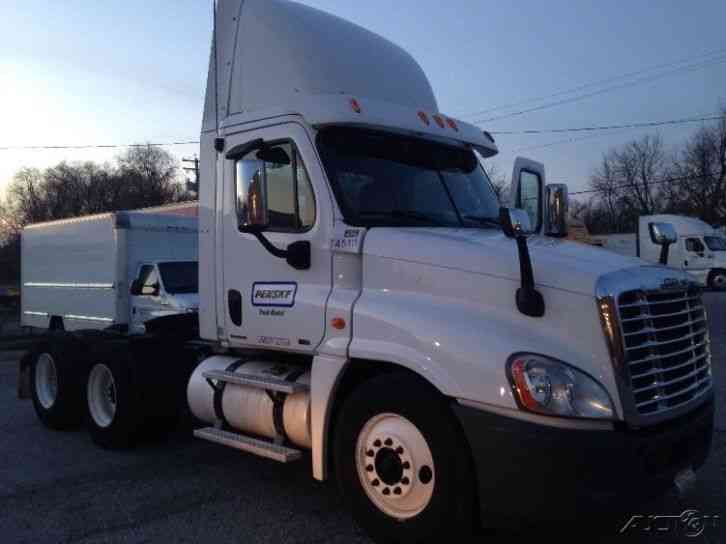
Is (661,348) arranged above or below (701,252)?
below

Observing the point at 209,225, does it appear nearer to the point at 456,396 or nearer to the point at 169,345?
the point at 169,345

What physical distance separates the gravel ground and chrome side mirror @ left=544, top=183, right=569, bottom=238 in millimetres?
2229

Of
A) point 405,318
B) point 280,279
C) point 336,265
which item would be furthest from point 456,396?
point 280,279

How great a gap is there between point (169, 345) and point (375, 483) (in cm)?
326

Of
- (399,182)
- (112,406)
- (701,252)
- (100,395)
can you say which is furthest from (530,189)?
(701,252)

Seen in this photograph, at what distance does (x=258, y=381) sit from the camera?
5312 millimetres

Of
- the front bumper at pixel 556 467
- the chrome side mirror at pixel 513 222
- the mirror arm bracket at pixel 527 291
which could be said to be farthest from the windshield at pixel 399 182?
the front bumper at pixel 556 467

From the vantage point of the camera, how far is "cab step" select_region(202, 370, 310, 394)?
5.07 meters

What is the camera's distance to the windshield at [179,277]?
13797 millimetres

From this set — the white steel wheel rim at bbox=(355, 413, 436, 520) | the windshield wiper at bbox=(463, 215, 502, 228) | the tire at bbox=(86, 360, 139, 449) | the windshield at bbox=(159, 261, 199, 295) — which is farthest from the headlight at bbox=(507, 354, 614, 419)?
the windshield at bbox=(159, 261, 199, 295)

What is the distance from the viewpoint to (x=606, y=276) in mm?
4012

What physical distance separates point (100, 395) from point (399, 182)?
4140 mm

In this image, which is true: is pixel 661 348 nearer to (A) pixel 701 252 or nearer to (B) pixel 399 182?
(B) pixel 399 182

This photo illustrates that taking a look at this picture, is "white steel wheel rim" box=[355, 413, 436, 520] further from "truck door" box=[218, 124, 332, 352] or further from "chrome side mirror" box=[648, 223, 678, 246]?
"chrome side mirror" box=[648, 223, 678, 246]
